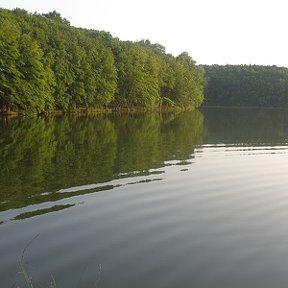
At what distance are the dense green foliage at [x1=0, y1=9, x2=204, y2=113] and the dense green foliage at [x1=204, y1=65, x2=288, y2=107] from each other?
187 ft

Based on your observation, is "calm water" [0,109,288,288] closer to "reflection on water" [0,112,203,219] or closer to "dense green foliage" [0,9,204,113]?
"reflection on water" [0,112,203,219]

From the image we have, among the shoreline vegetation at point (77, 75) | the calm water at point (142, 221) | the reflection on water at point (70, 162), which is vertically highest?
the shoreline vegetation at point (77, 75)

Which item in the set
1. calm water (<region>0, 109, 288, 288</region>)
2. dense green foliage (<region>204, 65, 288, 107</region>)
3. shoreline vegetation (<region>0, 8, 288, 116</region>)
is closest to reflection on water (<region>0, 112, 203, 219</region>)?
calm water (<region>0, 109, 288, 288</region>)

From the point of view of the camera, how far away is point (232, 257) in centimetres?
879

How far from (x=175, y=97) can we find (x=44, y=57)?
5293cm

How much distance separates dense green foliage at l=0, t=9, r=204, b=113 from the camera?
58.2 m

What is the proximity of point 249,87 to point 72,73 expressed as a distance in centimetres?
11179

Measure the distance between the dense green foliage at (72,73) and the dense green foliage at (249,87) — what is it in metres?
56.9

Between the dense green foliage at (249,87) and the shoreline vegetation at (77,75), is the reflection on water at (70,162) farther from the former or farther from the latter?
the dense green foliage at (249,87)

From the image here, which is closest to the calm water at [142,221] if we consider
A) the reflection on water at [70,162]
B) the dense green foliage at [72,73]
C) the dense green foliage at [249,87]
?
the reflection on water at [70,162]

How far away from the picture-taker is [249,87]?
170500 millimetres

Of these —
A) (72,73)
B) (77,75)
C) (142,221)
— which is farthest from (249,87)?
(142,221)

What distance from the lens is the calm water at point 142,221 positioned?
26.1 feet

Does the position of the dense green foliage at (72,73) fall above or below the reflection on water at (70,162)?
above
